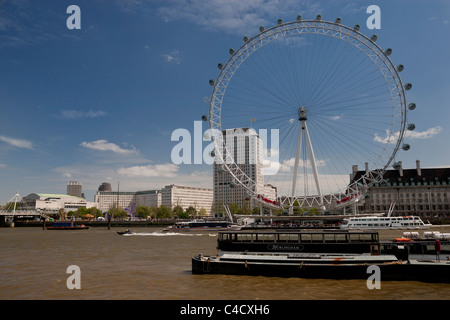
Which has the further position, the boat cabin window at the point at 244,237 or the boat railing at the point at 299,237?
the boat cabin window at the point at 244,237

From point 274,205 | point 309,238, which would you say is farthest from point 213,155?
point 309,238

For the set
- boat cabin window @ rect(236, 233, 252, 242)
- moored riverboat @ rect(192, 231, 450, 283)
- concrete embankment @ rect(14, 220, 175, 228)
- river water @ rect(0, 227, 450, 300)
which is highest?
boat cabin window @ rect(236, 233, 252, 242)

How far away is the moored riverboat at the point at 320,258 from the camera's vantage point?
28.1 meters

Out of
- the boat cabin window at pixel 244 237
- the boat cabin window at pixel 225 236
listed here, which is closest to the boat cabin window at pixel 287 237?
the boat cabin window at pixel 244 237

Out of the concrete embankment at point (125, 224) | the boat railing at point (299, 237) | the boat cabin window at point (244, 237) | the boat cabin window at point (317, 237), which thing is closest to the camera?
the boat railing at point (299, 237)

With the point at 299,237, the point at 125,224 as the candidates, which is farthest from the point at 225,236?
the point at 125,224

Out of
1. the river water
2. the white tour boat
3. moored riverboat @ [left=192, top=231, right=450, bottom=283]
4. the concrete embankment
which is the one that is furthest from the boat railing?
the concrete embankment

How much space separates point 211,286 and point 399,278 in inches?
585

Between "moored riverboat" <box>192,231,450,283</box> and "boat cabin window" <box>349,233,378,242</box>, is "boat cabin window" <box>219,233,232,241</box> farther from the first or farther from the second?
"boat cabin window" <box>349,233,378,242</box>

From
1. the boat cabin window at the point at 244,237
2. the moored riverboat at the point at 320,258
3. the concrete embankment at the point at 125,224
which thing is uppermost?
the boat cabin window at the point at 244,237

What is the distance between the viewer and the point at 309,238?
111 ft

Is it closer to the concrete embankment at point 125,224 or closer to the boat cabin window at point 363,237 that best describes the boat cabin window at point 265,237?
the boat cabin window at point 363,237

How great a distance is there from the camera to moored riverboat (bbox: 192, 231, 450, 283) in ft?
92.1
